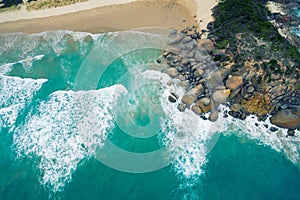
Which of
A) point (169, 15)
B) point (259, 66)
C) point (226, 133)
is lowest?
point (226, 133)

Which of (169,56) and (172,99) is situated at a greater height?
(169,56)

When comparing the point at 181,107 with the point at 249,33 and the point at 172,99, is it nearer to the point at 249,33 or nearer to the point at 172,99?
the point at 172,99

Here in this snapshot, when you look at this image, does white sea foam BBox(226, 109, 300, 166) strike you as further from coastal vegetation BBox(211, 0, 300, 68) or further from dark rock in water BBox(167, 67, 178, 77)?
dark rock in water BBox(167, 67, 178, 77)

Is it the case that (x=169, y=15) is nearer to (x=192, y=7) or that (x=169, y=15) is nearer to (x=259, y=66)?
(x=192, y=7)

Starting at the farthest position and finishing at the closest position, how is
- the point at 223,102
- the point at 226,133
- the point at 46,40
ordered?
the point at 46,40
the point at 223,102
the point at 226,133

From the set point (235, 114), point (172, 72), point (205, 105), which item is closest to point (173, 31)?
point (172, 72)

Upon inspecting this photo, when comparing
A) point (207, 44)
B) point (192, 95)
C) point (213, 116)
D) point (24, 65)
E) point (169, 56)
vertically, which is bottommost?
point (213, 116)

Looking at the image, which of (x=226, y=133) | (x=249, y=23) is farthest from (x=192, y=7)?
(x=226, y=133)
